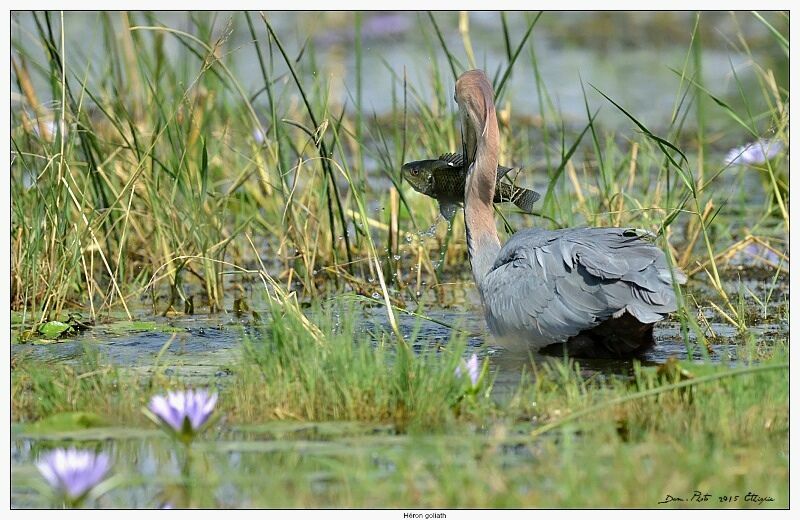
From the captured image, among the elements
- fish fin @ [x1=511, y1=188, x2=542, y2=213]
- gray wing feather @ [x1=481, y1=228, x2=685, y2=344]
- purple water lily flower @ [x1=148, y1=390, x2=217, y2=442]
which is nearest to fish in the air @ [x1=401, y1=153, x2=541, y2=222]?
fish fin @ [x1=511, y1=188, x2=542, y2=213]

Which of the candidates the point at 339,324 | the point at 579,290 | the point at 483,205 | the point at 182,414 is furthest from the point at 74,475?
the point at 483,205

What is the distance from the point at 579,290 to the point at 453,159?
144 cm

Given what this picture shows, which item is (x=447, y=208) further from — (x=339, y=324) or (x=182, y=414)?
(x=182, y=414)

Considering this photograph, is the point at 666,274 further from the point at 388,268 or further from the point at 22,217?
the point at 22,217

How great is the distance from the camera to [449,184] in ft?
21.0

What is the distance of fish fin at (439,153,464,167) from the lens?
6.38m

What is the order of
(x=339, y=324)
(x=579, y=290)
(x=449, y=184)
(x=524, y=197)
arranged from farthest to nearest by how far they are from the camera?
1. (x=449, y=184)
2. (x=524, y=197)
3. (x=339, y=324)
4. (x=579, y=290)

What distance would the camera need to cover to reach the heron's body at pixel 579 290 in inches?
202

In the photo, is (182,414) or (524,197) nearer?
(182,414)

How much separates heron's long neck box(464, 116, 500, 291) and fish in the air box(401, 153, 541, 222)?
0.63 feet

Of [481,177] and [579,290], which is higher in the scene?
[481,177]

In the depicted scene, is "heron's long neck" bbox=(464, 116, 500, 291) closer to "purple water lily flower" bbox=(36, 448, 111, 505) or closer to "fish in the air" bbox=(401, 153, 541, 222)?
"fish in the air" bbox=(401, 153, 541, 222)

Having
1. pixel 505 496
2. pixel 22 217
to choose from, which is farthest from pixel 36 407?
pixel 505 496

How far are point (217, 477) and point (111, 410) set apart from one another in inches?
32.7
